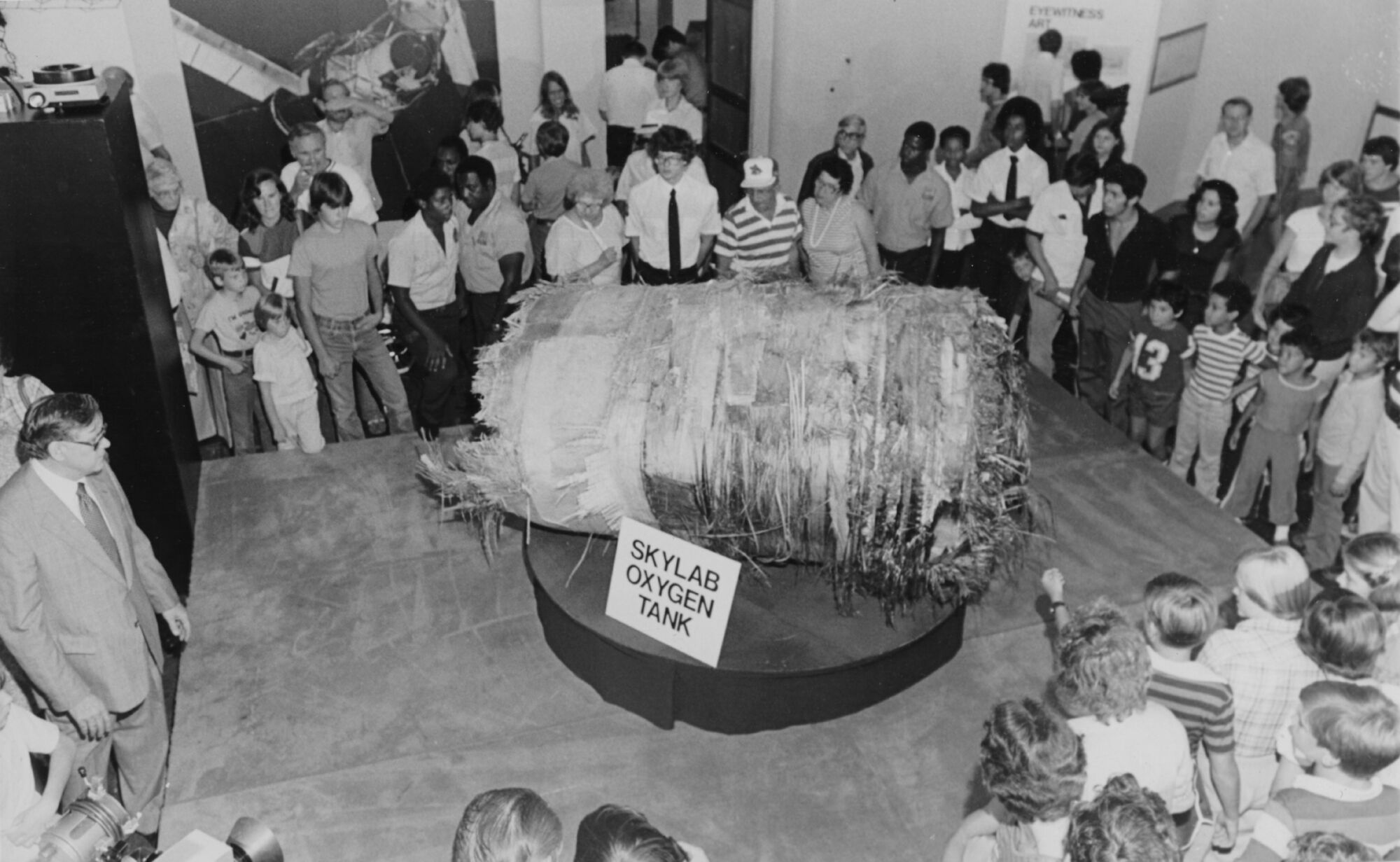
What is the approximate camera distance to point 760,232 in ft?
22.0

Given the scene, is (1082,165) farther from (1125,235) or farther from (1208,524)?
(1208,524)

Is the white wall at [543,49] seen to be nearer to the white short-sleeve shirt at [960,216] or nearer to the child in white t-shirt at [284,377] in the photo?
the white short-sleeve shirt at [960,216]

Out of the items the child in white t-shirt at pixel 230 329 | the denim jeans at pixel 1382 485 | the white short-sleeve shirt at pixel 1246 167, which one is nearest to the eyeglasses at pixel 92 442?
the child in white t-shirt at pixel 230 329

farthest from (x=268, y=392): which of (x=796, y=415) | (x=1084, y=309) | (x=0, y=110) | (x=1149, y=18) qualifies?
(x=1149, y=18)

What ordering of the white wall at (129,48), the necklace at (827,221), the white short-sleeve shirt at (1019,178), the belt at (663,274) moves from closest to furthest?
the necklace at (827,221) → the belt at (663,274) → the white short-sleeve shirt at (1019,178) → the white wall at (129,48)

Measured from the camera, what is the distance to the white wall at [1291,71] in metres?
9.57

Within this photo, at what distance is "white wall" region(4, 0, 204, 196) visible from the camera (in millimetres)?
8438

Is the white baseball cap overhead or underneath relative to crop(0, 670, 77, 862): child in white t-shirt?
overhead

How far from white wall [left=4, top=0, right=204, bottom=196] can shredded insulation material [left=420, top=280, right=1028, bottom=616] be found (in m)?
5.61

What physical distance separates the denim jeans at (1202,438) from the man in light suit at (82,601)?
499cm

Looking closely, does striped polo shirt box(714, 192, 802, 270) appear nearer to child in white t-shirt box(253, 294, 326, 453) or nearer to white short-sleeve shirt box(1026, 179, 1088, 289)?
white short-sleeve shirt box(1026, 179, 1088, 289)

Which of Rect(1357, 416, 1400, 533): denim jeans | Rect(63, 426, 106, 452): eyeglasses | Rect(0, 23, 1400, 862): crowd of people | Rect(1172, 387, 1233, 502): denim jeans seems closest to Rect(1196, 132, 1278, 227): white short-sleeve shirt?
Rect(0, 23, 1400, 862): crowd of people

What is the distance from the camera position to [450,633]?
4.91 meters

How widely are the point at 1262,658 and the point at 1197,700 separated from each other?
1.30 feet
